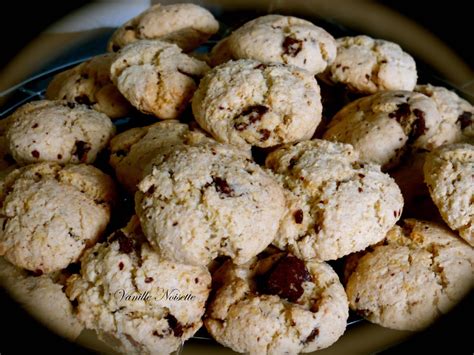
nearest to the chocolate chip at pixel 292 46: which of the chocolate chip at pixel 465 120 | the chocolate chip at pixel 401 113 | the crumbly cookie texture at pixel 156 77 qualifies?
the crumbly cookie texture at pixel 156 77

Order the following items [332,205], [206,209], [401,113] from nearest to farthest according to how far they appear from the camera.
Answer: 1. [206,209]
2. [332,205]
3. [401,113]

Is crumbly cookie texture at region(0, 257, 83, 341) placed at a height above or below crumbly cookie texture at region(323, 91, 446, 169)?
below

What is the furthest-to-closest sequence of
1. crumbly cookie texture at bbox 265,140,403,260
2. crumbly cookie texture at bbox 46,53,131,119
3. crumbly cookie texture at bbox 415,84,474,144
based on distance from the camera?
1. crumbly cookie texture at bbox 46,53,131,119
2. crumbly cookie texture at bbox 415,84,474,144
3. crumbly cookie texture at bbox 265,140,403,260

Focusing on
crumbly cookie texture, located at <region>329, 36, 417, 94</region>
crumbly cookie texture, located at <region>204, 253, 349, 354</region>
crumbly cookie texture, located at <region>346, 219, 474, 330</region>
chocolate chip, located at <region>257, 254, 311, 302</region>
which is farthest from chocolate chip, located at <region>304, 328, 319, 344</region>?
crumbly cookie texture, located at <region>329, 36, 417, 94</region>

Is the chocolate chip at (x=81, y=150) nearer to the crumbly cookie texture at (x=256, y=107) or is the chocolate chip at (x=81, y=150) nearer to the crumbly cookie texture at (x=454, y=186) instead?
the crumbly cookie texture at (x=256, y=107)

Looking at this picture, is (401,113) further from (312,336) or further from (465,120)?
(312,336)

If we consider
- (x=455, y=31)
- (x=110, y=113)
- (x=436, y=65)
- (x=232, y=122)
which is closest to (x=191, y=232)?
(x=232, y=122)

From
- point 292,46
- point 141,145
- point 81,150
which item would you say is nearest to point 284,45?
point 292,46

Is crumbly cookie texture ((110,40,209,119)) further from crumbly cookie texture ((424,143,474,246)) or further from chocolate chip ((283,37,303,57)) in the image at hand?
crumbly cookie texture ((424,143,474,246))
